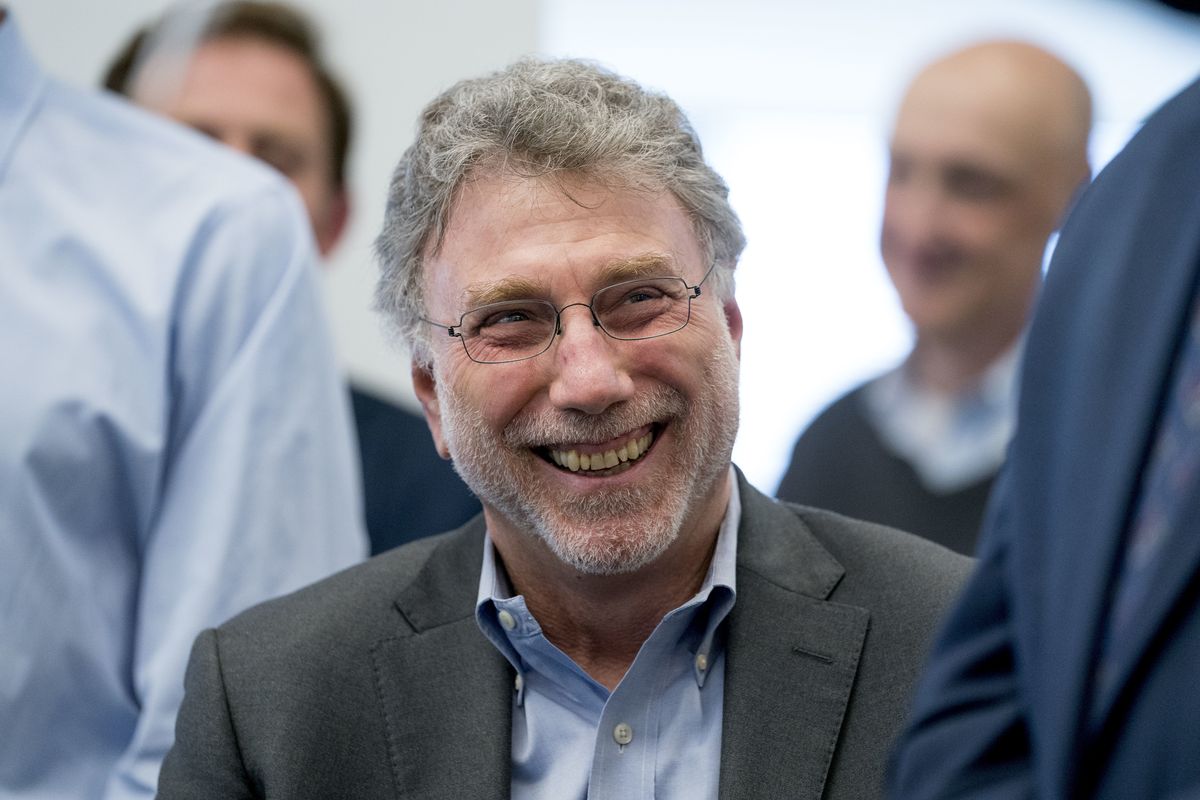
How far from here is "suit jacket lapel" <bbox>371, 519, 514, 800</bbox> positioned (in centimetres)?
160

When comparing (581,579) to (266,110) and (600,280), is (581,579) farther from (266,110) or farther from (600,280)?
(266,110)

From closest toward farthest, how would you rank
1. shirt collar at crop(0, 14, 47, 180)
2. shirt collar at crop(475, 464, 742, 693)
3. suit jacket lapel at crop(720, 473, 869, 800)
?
suit jacket lapel at crop(720, 473, 869, 800) < shirt collar at crop(475, 464, 742, 693) < shirt collar at crop(0, 14, 47, 180)

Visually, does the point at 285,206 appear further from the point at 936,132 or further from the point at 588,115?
the point at 936,132

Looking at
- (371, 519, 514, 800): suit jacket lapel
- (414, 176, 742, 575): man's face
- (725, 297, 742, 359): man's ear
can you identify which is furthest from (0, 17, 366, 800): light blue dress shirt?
(725, 297, 742, 359): man's ear

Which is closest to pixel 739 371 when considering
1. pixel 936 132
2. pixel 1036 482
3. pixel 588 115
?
pixel 588 115

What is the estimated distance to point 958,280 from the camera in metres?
2.77

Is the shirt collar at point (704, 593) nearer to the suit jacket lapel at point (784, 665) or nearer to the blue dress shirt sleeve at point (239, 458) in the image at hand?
the suit jacket lapel at point (784, 665)

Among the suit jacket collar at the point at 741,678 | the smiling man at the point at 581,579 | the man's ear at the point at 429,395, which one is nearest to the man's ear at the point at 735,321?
the smiling man at the point at 581,579

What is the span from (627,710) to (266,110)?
192 centimetres

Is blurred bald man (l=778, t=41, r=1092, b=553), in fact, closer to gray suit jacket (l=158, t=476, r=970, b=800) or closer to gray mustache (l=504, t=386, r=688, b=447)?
gray suit jacket (l=158, t=476, r=970, b=800)

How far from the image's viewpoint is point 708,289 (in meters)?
1.72

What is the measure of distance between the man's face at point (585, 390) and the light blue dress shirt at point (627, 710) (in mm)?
101

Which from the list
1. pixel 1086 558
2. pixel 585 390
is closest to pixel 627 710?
pixel 585 390

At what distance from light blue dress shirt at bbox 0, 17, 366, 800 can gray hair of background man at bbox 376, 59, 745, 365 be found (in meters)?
0.27
